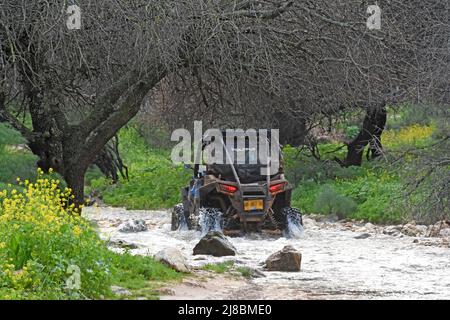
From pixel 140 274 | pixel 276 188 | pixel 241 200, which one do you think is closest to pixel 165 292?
pixel 140 274

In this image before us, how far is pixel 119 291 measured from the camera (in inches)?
400

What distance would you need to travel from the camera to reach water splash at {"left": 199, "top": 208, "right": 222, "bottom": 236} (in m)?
18.7

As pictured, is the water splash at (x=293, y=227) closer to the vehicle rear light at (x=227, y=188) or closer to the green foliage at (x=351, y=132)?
the vehicle rear light at (x=227, y=188)

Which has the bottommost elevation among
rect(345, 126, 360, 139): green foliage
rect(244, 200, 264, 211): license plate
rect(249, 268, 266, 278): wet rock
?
rect(249, 268, 266, 278): wet rock

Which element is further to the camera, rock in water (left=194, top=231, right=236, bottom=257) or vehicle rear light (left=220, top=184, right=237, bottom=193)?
vehicle rear light (left=220, top=184, right=237, bottom=193)

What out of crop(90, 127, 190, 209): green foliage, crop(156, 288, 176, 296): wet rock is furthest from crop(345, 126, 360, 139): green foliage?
crop(156, 288, 176, 296): wet rock

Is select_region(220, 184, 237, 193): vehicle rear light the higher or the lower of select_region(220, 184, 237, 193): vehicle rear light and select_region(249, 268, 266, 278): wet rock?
the higher

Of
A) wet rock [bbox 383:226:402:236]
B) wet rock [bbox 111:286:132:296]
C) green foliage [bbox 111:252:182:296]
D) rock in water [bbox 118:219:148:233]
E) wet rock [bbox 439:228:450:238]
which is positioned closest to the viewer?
wet rock [bbox 111:286:132:296]

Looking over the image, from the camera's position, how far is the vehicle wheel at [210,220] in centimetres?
1875

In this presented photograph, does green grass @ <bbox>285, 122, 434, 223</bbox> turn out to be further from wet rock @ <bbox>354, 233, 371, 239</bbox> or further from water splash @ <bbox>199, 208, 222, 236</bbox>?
water splash @ <bbox>199, 208, 222, 236</bbox>

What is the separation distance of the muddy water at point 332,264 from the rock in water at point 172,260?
1.67 feet

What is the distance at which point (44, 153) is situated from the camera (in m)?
14.9

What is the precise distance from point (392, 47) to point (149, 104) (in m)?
6.46

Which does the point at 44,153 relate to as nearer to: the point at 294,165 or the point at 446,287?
the point at 446,287
